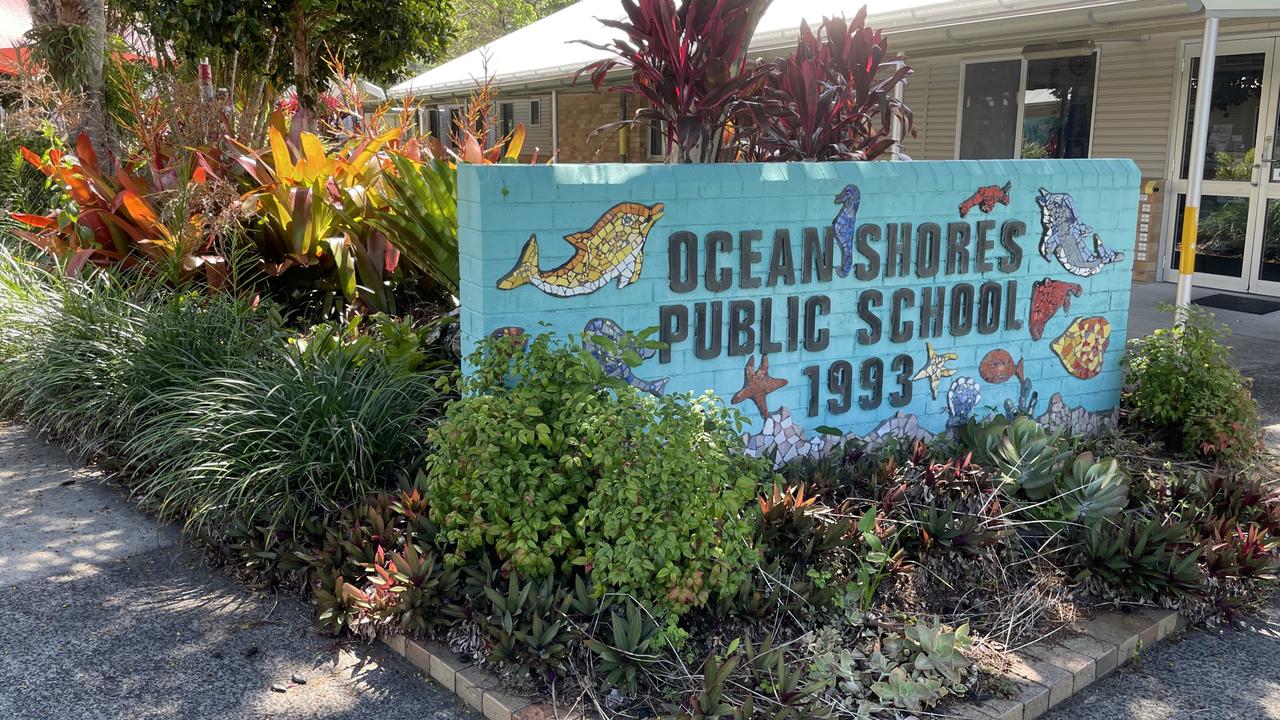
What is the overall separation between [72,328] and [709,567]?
14.2ft

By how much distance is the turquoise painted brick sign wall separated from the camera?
4.27 meters

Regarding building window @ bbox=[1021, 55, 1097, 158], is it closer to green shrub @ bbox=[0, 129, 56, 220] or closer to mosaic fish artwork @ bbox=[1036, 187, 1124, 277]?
mosaic fish artwork @ bbox=[1036, 187, 1124, 277]

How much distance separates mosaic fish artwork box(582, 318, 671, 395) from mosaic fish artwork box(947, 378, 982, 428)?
63.4 inches

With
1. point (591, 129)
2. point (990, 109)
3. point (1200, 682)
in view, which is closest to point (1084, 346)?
point (1200, 682)

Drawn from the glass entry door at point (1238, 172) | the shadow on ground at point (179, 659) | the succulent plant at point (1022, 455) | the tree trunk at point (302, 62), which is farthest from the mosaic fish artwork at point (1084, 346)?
the tree trunk at point (302, 62)

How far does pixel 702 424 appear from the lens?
12.1 ft

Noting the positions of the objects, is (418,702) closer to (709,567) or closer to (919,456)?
(709,567)

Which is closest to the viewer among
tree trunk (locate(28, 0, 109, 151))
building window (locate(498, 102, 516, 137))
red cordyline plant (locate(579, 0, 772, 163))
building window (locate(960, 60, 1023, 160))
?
red cordyline plant (locate(579, 0, 772, 163))

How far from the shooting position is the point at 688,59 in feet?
16.4

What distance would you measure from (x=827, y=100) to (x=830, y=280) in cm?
102

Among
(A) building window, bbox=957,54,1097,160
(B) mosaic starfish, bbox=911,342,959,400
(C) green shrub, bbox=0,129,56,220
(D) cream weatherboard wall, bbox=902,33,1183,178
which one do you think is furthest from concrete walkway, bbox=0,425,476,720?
(A) building window, bbox=957,54,1097,160

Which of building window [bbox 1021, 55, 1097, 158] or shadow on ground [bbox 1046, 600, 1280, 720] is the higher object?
building window [bbox 1021, 55, 1097, 158]

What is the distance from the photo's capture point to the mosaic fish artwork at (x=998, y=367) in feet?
17.7

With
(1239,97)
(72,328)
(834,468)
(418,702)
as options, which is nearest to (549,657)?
(418,702)
